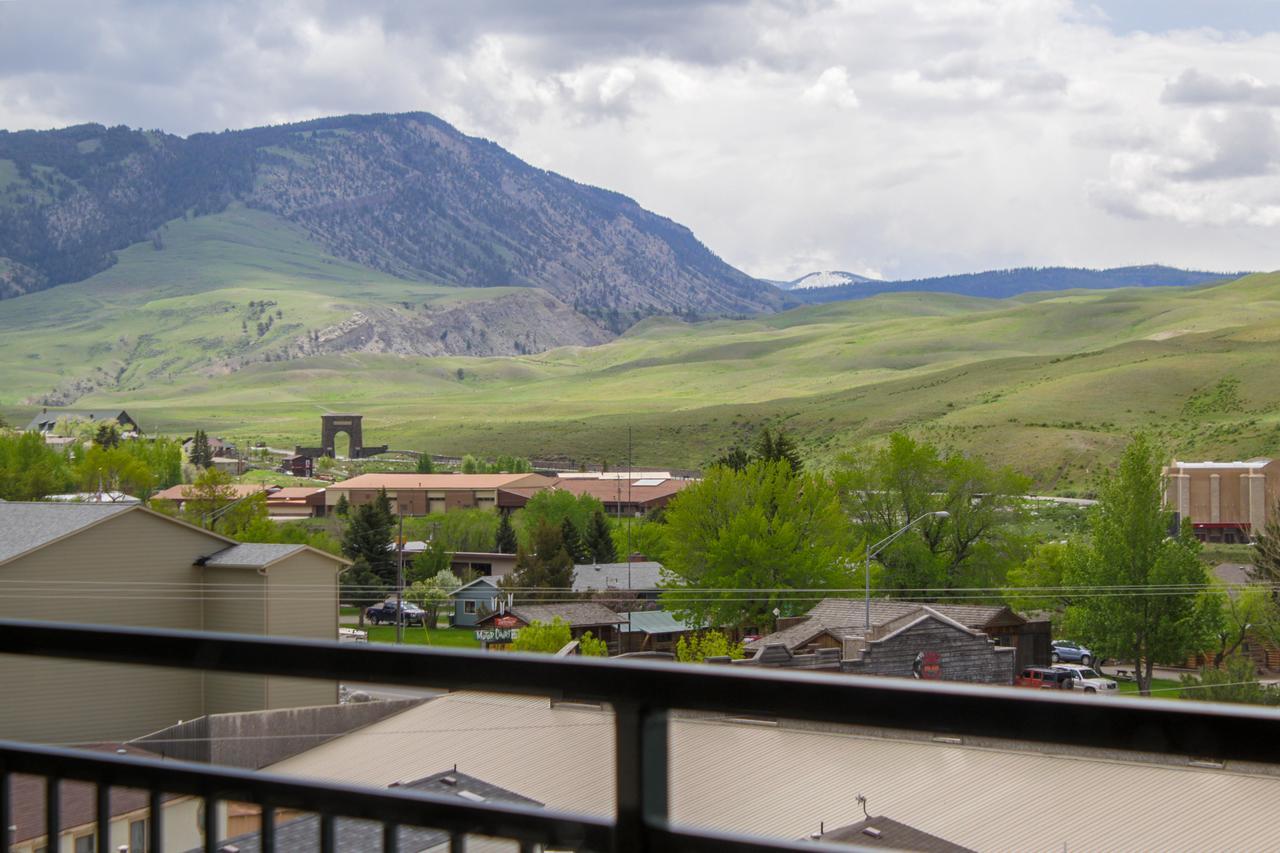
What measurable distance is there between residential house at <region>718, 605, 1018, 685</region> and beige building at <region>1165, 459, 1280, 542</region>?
141 ft

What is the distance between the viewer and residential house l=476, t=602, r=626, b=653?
3825cm

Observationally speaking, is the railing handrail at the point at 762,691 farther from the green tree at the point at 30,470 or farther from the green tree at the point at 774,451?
the green tree at the point at 30,470

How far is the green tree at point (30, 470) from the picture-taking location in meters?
57.1

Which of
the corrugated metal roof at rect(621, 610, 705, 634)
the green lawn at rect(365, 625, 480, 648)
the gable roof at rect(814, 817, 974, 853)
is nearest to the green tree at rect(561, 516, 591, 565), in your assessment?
the green lawn at rect(365, 625, 480, 648)

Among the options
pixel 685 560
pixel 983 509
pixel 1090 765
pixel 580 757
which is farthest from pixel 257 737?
pixel 983 509

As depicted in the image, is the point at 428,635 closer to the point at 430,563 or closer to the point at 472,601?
the point at 472,601

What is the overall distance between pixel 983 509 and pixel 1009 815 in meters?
41.9

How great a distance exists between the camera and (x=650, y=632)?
40.3 metres

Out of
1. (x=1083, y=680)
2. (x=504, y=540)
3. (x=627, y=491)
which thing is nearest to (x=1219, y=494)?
(x=627, y=491)

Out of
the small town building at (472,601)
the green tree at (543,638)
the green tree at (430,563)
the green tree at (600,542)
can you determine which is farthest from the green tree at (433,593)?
the green tree at (543,638)

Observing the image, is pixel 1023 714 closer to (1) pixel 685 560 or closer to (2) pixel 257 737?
(2) pixel 257 737

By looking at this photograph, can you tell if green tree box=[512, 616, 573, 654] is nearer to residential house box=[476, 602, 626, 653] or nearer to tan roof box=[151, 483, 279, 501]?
residential house box=[476, 602, 626, 653]

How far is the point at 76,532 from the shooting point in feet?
68.8

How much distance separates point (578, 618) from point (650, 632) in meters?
2.82
